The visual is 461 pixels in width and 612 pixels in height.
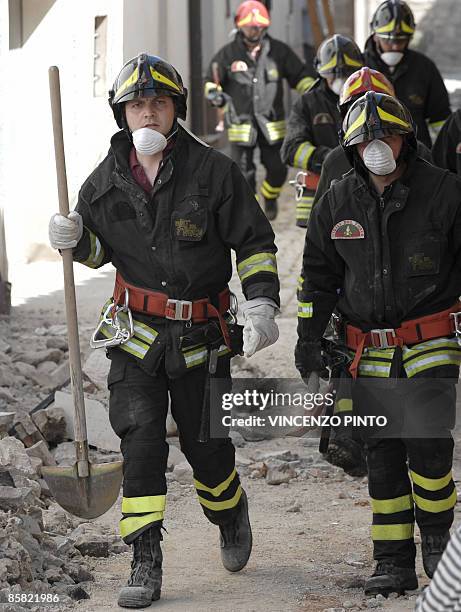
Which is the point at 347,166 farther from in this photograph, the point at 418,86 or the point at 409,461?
the point at 418,86

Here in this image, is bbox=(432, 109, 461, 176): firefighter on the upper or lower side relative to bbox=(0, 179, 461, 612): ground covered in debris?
upper

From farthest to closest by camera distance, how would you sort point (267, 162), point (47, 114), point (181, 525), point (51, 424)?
point (267, 162), point (47, 114), point (51, 424), point (181, 525)

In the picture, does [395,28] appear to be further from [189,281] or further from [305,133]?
[189,281]

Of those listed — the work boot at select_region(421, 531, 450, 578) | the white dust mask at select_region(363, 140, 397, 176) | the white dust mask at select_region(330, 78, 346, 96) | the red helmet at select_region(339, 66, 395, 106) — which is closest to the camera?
the white dust mask at select_region(363, 140, 397, 176)

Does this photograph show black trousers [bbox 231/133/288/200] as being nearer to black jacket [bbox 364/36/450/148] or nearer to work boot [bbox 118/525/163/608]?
black jacket [bbox 364/36/450/148]

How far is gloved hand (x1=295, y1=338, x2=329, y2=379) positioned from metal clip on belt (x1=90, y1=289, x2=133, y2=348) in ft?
2.23

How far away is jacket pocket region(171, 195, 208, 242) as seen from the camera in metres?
5.67

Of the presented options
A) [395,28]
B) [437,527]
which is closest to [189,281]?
[437,527]

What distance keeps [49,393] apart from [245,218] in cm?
375

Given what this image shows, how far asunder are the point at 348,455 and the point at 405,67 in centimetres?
356

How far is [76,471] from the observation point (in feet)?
19.1

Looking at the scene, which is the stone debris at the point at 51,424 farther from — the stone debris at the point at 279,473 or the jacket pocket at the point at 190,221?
the jacket pocket at the point at 190,221

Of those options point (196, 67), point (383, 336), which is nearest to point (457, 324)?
point (383, 336)

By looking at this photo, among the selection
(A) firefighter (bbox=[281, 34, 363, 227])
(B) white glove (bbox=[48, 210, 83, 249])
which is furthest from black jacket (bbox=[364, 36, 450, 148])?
(B) white glove (bbox=[48, 210, 83, 249])
